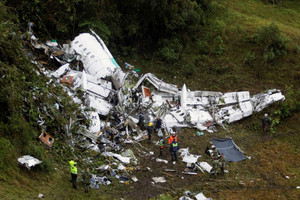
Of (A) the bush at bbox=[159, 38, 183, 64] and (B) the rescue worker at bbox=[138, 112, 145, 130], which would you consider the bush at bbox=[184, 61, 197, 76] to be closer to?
(A) the bush at bbox=[159, 38, 183, 64]

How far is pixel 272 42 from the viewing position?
59.8 feet

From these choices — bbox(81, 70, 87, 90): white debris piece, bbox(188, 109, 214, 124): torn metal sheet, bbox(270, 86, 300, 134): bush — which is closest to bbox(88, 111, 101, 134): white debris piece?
bbox(81, 70, 87, 90): white debris piece

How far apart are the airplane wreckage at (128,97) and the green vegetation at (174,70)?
2.33ft

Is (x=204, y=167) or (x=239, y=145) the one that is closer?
(x=204, y=167)

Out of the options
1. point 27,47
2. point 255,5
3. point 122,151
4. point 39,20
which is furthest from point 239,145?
point 255,5

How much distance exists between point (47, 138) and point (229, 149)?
6.98 metres

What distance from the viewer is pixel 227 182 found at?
448 inches

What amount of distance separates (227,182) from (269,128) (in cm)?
476

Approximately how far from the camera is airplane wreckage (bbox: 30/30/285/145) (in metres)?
13.3

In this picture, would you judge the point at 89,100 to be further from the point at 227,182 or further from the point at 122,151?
the point at 227,182

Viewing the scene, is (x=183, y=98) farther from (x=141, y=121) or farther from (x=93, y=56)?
(x=93, y=56)

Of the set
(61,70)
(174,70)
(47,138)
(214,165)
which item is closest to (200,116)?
(214,165)

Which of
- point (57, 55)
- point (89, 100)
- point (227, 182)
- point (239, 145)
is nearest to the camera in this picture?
point (227, 182)

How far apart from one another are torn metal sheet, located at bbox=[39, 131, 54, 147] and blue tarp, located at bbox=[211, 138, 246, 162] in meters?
6.39
